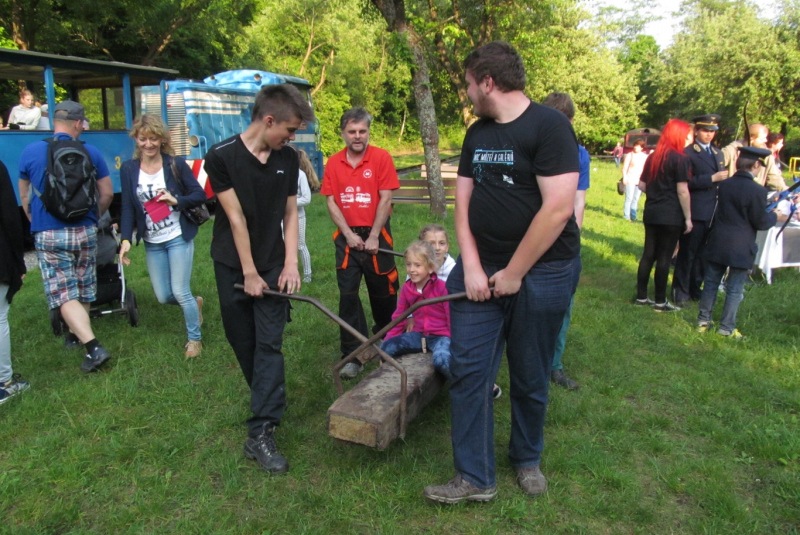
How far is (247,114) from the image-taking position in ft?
51.5

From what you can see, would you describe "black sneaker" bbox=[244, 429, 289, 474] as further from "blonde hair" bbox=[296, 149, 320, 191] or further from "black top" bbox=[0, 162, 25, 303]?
"blonde hair" bbox=[296, 149, 320, 191]

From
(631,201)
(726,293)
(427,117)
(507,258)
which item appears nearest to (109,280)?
(507,258)

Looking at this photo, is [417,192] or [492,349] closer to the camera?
[492,349]

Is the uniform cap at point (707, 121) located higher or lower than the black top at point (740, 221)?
higher

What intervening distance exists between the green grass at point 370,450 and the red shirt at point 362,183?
1277mm

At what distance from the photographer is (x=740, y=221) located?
5508mm

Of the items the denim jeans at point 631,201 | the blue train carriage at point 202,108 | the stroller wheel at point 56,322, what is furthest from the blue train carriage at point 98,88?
the denim jeans at point 631,201

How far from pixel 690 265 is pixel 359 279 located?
4.09 meters

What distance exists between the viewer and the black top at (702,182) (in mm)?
6371

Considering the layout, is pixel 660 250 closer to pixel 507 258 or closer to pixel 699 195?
pixel 699 195

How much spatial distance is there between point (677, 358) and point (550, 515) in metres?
2.66

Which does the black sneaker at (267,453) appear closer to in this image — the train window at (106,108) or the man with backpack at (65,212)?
the man with backpack at (65,212)

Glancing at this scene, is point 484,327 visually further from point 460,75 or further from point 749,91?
point 749,91

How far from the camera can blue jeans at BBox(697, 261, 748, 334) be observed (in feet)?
18.1
